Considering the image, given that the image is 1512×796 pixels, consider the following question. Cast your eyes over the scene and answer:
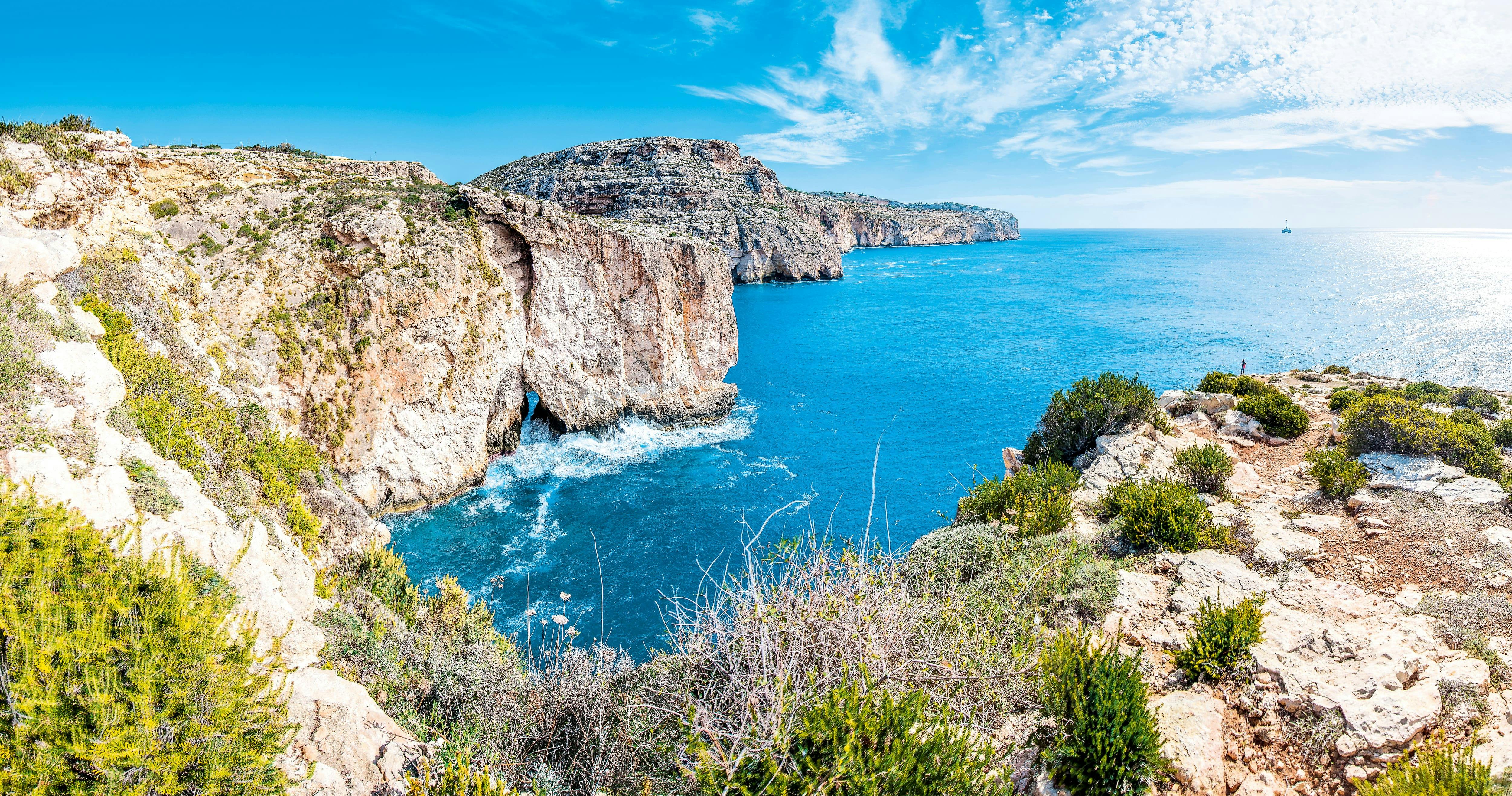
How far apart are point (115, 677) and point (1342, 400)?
2244cm

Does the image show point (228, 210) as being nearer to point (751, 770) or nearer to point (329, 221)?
point (329, 221)

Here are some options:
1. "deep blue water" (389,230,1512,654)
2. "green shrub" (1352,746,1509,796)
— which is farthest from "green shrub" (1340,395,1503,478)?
"deep blue water" (389,230,1512,654)

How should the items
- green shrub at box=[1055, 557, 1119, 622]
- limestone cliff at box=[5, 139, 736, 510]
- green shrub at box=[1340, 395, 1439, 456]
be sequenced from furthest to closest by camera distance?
limestone cliff at box=[5, 139, 736, 510] < green shrub at box=[1340, 395, 1439, 456] < green shrub at box=[1055, 557, 1119, 622]

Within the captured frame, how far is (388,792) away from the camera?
199 inches

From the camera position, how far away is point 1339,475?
31.8 feet

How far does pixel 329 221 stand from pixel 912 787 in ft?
84.1

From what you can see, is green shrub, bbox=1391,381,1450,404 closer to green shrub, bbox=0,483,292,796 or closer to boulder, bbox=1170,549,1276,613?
boulder, bbox=1170,549,1276,613

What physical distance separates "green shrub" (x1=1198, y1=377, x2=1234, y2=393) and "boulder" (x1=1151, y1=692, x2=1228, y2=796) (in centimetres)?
1527

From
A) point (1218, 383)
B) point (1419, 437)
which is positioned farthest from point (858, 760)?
point (1218, 383)

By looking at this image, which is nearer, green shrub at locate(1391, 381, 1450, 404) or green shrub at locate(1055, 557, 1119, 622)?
green shrub at locate(1055, 557, 1119, 622)

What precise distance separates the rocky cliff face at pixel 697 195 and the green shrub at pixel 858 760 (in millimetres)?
53759

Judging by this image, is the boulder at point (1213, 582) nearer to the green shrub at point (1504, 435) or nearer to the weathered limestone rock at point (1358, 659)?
the weathered limestone rock at point (1358, 659)

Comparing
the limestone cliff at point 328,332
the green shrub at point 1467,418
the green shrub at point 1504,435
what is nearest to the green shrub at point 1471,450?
the green shrub at point 1467,418

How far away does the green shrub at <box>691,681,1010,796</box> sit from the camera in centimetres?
405
